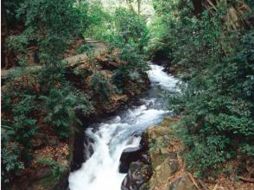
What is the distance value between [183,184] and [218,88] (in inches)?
88.1

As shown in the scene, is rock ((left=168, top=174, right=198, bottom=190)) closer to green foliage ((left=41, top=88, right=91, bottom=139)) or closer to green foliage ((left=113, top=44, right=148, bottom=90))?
green foliage ((left=41, top=88, right=91, bottom=139))

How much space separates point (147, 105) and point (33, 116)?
5185mm

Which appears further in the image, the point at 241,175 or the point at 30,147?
the point at 30,147

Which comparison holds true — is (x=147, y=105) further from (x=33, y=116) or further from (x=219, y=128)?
(x=219, y=128)

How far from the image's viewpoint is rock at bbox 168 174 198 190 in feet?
27.5

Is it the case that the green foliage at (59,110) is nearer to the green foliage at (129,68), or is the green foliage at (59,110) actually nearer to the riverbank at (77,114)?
the riverbank at (77,114)

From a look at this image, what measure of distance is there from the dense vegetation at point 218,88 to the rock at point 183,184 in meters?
0.28

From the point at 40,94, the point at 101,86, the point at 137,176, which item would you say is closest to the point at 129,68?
the point at 101,86

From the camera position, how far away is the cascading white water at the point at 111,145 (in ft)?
35.8

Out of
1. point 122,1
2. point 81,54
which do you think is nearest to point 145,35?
point 81,54

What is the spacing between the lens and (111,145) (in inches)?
462

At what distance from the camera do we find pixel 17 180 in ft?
30.8

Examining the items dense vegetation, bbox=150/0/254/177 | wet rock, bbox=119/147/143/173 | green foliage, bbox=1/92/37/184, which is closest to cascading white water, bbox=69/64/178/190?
wet rock, bbox=119/147/143/173

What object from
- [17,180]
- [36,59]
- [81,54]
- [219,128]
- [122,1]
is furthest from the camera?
[122,1]
